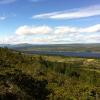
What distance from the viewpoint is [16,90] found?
3083 cm

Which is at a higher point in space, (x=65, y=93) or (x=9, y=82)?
(x=9, y=82)

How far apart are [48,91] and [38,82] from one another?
4.24 m

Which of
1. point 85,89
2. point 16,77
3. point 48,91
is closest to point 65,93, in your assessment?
point 48,91

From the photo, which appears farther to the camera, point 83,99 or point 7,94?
point 83,99

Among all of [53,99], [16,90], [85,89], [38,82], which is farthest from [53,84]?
[16,90]

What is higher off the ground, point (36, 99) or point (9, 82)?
point (9, 82)

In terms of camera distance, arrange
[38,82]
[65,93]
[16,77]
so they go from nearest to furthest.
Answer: [65,93]
[16,77]
[38,82]

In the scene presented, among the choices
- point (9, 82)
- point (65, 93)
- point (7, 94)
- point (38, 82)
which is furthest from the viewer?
point (38, 82)

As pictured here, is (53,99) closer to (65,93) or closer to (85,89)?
(65,93)

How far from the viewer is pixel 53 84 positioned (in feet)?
138

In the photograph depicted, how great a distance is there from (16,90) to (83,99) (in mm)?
9515

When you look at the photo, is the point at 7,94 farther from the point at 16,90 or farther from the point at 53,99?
the point at 53,99

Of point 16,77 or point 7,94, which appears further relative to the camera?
point 16,77

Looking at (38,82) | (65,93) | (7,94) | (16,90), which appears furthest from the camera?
(38,82)
